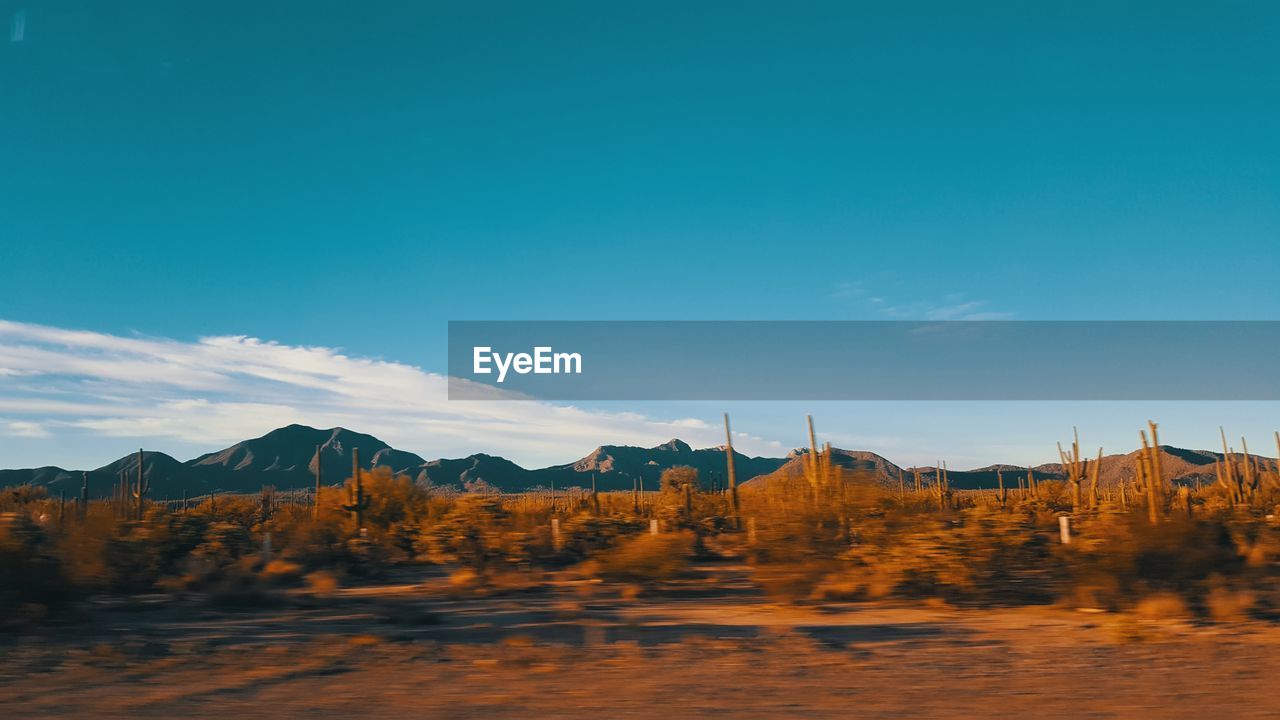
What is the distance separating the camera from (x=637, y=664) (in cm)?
1089

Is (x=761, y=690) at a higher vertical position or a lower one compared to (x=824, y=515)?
lower

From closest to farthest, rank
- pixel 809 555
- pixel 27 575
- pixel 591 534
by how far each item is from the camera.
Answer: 1. pixel 27 575
2. pixel 809 555
3. pixel 591 534

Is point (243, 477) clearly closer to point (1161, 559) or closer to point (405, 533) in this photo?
point (405, 533)

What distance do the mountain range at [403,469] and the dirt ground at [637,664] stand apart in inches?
4818

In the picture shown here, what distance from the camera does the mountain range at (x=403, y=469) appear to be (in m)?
146

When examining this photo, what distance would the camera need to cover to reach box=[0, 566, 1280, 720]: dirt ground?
28.6ft

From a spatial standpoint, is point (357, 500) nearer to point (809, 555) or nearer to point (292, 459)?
point (809, 555)

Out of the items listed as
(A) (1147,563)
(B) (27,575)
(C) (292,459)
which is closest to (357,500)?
(B) (27,575)

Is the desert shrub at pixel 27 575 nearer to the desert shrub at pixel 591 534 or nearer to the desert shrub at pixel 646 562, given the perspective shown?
the desert shrub at pixel 646 562

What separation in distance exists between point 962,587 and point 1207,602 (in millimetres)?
3835

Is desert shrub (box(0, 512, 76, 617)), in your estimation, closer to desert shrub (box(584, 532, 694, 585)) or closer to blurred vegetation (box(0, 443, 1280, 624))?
blurred vegetation (box(0, 443, 1280, 624))

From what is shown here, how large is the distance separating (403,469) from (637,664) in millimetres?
170532

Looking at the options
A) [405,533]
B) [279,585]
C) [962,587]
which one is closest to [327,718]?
[962,587]

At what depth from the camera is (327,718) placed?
8.27 metres
